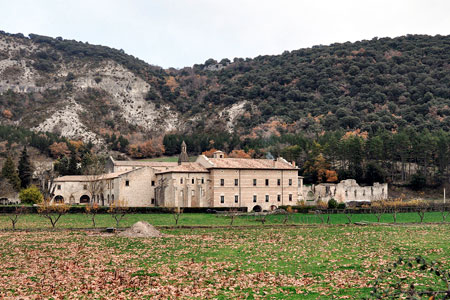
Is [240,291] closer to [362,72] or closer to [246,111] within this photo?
[246,111]

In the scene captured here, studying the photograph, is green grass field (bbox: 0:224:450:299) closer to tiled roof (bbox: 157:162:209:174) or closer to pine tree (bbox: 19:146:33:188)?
tiled roof (bbox: 157:162:209:174)

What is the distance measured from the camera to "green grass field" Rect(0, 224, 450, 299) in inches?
532

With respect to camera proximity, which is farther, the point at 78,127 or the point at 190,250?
the point at 78,127

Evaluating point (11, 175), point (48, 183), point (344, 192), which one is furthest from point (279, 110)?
point (11, 175)

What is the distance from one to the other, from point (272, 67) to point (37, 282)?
625 ft

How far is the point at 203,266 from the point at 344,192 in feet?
205

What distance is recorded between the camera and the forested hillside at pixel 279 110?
9244 centimetres

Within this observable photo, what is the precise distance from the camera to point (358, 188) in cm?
7806

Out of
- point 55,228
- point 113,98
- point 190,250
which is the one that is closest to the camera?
point 190,250

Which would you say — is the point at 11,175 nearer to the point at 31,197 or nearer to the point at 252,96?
the point at 31,197

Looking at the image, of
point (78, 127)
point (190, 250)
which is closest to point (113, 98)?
point (78, 127)

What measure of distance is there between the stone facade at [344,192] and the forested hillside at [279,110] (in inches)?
332

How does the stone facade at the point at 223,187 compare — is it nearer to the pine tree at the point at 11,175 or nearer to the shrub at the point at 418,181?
the shrub at the point at 418,181

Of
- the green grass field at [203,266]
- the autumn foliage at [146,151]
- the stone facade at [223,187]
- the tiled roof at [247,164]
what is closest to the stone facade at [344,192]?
the stone facade at [223,187]
